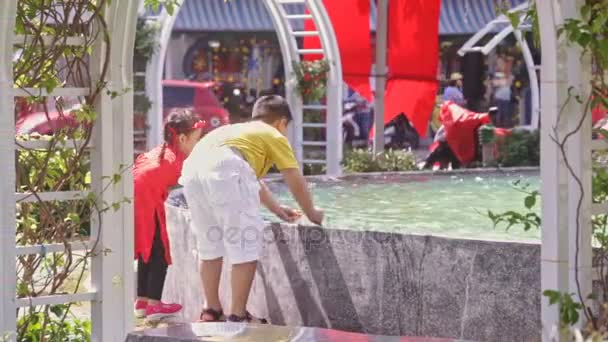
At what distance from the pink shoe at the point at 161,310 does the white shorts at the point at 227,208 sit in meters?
0.76

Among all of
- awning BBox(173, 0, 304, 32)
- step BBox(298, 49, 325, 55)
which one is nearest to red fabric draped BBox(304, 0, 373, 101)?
step BBox(298, 49, 325, 55)

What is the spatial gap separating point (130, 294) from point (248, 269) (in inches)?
47.7

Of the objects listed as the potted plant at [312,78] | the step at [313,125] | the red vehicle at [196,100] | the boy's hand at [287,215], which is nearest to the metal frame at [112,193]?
the boy's hand at [287,215]

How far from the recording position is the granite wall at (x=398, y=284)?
6.83 metres

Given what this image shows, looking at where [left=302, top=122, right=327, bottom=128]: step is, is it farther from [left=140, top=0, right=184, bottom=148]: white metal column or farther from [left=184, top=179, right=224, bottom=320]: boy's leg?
[left=184, top=179, right=224, bottom=320]: boy's leg

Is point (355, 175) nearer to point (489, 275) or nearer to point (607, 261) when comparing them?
point (489, 275)

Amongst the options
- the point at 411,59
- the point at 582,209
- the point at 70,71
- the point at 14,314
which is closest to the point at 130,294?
the point at 14,314

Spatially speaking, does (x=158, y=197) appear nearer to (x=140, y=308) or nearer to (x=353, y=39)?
(x=140, y=308)

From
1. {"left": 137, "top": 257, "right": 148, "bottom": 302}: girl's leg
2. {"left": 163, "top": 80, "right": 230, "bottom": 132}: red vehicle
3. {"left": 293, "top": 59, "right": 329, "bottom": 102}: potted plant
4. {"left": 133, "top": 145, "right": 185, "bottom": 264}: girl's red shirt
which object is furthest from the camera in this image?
{"left": 163, "top": 80, "right": 230, "bottom": 132}: red vehicle

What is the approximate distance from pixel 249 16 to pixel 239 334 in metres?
23.5

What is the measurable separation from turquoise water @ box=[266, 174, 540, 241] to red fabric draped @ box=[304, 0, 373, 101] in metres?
2.30

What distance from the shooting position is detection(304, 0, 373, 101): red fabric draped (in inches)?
628

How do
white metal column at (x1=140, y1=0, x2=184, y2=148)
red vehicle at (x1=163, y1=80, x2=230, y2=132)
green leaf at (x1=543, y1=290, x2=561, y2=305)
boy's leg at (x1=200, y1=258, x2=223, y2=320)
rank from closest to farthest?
green leaf at (x1=543, y1=290, x2=561, y2=305)
boy's leg at (x1=200, y1=258, x2=223, y2=320)
white metal column at (x1=140, y1=0, x2=184, y2=148)
red vehicle at (x1=163, y1=80, x2=230, y2=132)

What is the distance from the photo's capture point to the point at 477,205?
11.0 metres
